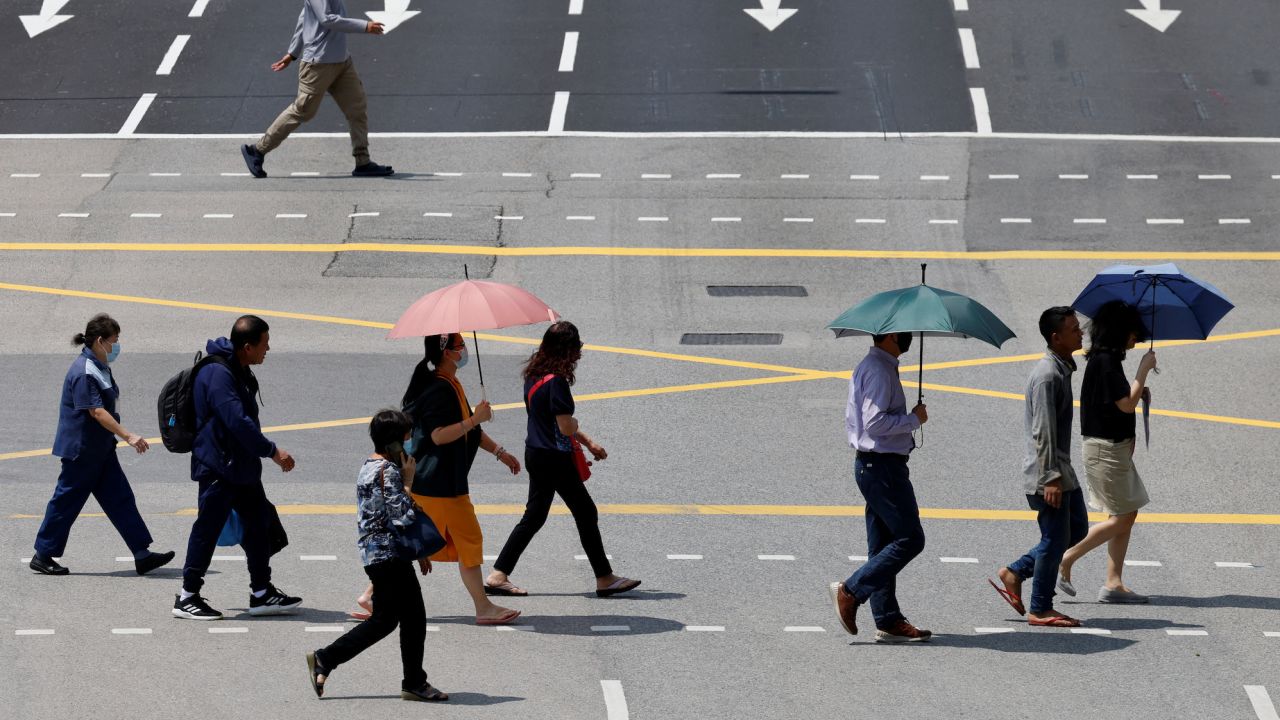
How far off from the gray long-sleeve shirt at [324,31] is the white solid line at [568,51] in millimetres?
4040

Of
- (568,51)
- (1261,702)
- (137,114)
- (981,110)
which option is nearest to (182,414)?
(1261,702)

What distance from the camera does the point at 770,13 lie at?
24812mm

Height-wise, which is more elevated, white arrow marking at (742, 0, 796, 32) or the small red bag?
white arrow marking at (742, 0, 796, 32)

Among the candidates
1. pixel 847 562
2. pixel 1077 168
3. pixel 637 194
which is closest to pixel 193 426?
pixel 847 562

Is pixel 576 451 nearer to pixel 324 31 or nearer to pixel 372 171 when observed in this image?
pixel 372 171

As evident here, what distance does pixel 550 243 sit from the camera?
60.1 feet

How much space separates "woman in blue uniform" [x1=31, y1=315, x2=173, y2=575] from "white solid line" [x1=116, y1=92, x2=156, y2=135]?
11.2 m

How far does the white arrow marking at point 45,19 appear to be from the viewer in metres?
24.4

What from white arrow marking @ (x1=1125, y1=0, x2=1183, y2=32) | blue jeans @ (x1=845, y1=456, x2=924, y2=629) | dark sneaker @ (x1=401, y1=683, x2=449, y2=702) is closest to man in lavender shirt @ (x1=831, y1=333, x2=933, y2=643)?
blue jeans @ (x1=845, y1=456, x2=924, y2=629)

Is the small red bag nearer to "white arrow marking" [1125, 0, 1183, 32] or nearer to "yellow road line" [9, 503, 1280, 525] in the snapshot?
"yellow road line" [9, 503, 1280, 525]

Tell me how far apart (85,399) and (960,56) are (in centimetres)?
1526

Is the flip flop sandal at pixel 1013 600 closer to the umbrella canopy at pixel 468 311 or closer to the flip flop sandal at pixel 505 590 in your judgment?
the flip flop sandal at pixel 505 590

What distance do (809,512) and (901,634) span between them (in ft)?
8.08

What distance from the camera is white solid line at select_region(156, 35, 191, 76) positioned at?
23.2 meters
